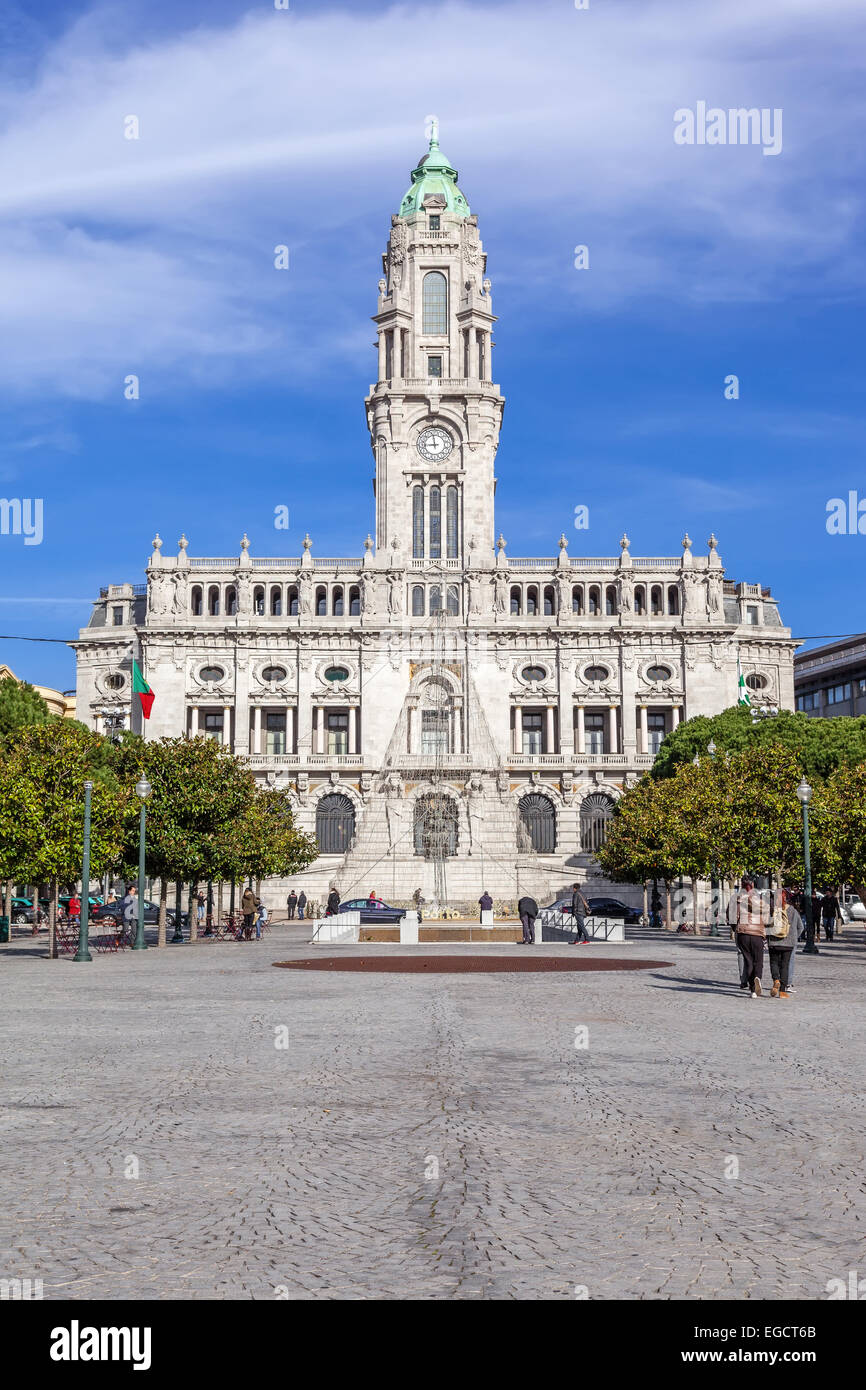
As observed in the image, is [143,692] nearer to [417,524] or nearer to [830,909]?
[417,524]

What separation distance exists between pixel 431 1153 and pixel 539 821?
8083 centimetres

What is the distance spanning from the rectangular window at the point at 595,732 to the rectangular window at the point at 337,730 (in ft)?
59.2

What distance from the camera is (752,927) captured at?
77.8ft

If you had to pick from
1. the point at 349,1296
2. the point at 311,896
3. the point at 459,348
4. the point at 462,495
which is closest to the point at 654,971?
the point at 349,1296

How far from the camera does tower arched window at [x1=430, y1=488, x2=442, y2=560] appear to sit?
95.4m

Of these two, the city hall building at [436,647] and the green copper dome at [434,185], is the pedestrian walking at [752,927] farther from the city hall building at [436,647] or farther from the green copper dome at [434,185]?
the green copper dome at [434,185]

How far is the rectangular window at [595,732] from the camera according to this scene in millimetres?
94000

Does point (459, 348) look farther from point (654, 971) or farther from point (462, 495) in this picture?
point (654, 971)

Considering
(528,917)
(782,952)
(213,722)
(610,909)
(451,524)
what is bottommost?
(610,909)

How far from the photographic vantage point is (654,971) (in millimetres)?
30906

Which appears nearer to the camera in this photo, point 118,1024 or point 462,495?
point 118,1024

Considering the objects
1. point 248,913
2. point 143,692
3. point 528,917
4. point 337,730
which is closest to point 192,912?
point 248,913
